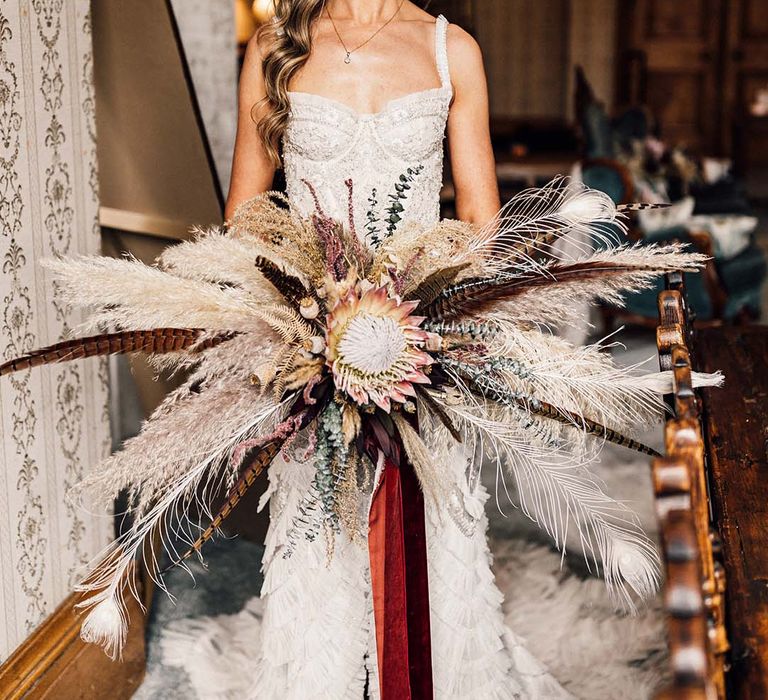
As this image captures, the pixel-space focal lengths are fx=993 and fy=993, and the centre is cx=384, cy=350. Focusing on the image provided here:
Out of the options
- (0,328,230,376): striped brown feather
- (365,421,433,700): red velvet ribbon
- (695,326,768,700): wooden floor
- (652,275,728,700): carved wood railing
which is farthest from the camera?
(365,421,433,700): red velvet ribbon

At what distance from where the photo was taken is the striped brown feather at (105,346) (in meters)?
1.35

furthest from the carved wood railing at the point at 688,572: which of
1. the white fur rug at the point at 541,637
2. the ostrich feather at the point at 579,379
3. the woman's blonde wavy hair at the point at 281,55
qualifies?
the white fur rug at the point at 541,637

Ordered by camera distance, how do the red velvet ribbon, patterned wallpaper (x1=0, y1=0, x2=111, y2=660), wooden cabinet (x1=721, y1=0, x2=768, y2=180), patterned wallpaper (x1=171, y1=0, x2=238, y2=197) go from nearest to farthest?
the red velvet ribbon → patterned wallpaper (x1=0, y1=0, x2=111, y2=660) → patterned wallpaper (x1=171, y1=0, x2=238, y2=197) → wooden cabinet (x1=721, y1=0, x2=768, y2=180)

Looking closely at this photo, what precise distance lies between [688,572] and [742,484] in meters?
0.78

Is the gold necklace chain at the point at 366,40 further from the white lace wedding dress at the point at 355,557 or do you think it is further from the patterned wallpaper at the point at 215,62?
the patterned wallpaper at the point at 215,62

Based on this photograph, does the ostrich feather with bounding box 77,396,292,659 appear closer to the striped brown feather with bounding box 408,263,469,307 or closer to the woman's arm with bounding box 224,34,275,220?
the striped brown feather with bounding box 408,263,469,307

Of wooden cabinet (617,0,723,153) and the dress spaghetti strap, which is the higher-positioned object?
wooden cabinet (617,0,723,153)

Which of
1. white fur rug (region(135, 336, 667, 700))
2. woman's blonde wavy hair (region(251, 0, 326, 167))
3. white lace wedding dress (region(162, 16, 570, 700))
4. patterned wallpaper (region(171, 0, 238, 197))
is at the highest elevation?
patterned wallpaper (region(171, 0, 238, 197))

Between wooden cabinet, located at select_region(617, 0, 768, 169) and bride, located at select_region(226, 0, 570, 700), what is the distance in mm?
7729

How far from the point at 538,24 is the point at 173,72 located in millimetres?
7468

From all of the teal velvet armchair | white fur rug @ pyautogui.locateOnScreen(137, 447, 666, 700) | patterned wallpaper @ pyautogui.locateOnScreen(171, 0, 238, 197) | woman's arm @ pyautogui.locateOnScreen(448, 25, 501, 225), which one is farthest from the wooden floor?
the teal velvet armchair

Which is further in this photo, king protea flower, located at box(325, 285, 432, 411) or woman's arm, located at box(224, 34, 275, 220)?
woman's arm, located at box(224, 34, 275, 220)

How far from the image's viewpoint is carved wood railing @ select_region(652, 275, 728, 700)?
0.82 metres

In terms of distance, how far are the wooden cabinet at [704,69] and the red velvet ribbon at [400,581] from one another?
8.29 m
